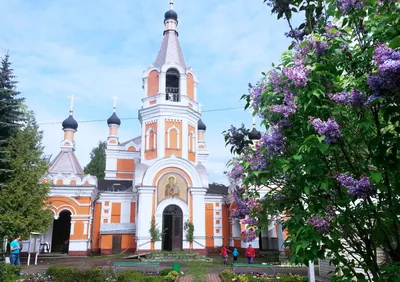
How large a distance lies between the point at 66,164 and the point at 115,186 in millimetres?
4079

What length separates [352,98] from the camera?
305 cm

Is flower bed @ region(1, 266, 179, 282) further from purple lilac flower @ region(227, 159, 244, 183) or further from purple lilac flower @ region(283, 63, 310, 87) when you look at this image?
purple lilac flower @ region(283, 63, 310, 87)

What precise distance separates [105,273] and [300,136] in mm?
Result: 9556

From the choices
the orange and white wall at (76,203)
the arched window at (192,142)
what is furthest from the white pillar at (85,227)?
the arched window at (192,142)

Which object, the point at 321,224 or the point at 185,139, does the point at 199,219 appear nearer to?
the point at 185,139

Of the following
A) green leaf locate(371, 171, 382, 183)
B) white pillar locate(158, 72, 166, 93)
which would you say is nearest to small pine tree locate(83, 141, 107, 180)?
white pillar locate(158, 72, 166, 93)

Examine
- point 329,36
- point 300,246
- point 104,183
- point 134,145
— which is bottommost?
point 300,246

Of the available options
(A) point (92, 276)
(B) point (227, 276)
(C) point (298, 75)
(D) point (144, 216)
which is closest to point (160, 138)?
(D) point (144, 216)

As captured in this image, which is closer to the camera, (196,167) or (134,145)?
(196,167)

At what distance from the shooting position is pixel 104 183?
28500 millimetres

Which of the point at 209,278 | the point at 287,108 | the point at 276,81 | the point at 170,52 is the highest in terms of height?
the point at 170,52

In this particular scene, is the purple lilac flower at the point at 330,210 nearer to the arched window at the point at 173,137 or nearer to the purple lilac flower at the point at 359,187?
the purple lilac flower at the point at 359,187

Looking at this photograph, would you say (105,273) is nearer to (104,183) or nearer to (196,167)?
(196,167)

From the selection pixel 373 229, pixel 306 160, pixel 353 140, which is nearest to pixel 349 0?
pixel 353 140
